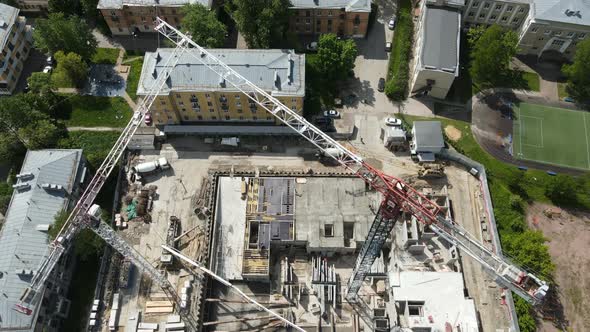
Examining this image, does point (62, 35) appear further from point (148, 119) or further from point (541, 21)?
point (541, 21)

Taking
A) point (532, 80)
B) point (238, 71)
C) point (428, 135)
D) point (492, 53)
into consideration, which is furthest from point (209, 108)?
point (532, 80)

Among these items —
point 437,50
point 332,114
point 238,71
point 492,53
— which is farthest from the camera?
point 332,114

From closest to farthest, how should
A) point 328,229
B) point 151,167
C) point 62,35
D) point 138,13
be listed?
point 328,229
point 151,167
point 62,35
point 138,13

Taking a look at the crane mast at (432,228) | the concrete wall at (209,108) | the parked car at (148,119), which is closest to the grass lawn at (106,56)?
the parked car at (148,119)

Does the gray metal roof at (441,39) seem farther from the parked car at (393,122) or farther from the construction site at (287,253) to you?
the construction site at (287,253)

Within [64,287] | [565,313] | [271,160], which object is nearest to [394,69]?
[271,160]

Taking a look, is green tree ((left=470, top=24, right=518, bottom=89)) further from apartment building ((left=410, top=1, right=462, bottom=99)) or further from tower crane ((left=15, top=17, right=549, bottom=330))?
tower crane ((left=15, top=17, right=549, bottom=330))

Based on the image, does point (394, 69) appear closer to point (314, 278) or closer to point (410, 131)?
point (410, 131)
